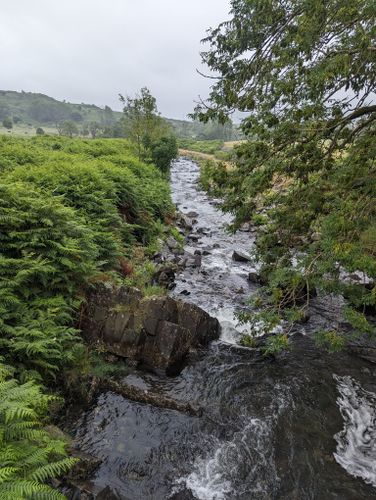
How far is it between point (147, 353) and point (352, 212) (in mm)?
6331

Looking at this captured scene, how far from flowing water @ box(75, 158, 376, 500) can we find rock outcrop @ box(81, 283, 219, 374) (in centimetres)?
52

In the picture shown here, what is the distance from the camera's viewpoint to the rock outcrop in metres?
9.42

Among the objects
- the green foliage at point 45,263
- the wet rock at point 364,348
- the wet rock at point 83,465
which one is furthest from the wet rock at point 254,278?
the wet rock at point 83,465

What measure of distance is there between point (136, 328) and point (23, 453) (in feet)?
15.9

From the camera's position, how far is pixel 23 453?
475 centimetres

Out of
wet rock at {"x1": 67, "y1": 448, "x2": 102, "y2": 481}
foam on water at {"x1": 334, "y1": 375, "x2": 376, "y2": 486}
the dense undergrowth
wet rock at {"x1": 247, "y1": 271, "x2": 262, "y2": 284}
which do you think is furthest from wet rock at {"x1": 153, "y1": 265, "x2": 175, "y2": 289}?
wet rock at {"x1": 67, "y1": 448, "x2": 102, "y2": 481}

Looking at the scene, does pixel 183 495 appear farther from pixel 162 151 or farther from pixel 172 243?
pixel 162 151

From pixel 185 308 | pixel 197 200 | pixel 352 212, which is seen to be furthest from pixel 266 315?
pixel 197 200

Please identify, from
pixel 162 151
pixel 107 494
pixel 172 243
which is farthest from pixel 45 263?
pixel 162 151

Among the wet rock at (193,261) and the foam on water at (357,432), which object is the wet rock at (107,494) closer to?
the foam on water at (357,432)

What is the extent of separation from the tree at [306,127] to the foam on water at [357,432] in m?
2.49

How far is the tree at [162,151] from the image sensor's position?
3544cm

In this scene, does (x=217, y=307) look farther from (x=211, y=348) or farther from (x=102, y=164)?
(x=102, y=164)

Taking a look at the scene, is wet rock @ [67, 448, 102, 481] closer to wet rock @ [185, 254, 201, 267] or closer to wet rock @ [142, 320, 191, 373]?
wet rock @ [142, 320, 191, 373]
